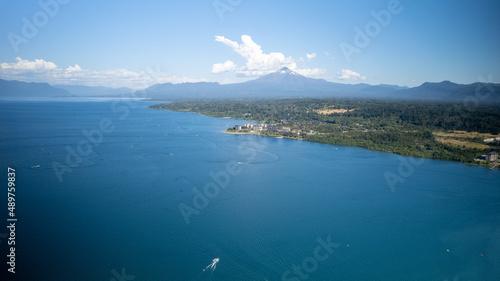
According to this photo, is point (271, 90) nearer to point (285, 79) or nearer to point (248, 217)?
point (285, 79)

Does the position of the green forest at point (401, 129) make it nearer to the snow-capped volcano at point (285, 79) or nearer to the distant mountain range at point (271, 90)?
the distant mountain range at point (271, 90)

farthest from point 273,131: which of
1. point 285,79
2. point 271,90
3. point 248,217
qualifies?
point 285,79

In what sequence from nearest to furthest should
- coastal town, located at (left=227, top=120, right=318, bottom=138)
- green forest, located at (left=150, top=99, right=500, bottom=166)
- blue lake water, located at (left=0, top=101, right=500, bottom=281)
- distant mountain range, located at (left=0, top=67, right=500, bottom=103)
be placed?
blue lake water, located at (left=0, top=101, right=500, bottom=281) → green forest, located at (left=150, top=99, right=500, bottom=166) → coastal town, located at (left=227, top=120, right=318, bottom=138) → distant mountain range, located at (left=0, top=67, right=500, bottom=103)

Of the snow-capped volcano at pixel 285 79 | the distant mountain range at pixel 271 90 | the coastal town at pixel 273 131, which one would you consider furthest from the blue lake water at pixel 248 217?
the snow-capped volcano at pixel 285 79

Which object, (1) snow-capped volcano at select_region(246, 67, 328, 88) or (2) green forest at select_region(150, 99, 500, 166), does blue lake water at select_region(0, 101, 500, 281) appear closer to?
(2) green forest at select_region(150, 99, 500, 166)

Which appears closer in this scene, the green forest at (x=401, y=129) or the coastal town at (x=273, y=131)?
the green forest at (x=401, y=129)

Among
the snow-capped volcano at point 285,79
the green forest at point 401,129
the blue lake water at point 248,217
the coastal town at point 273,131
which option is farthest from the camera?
the snow-capped volcano at point 285,79

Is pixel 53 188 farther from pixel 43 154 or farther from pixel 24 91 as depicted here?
pixel 24 91

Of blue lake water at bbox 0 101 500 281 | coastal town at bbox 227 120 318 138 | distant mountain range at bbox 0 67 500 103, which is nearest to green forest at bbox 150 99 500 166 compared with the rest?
coastal town at bbox 227 120 318 138

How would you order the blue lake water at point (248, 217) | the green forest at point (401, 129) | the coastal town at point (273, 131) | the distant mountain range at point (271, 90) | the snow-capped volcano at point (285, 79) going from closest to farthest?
the blue lake water at point (248, 217), the green forest at point (401, 129), the coastal town at point (273, 131), the distant mountain range at point (271, 90), the snow-capped volcano at point (285, 79)
